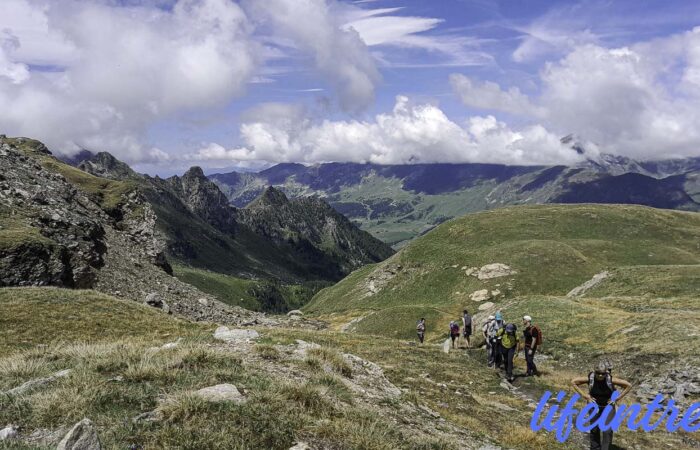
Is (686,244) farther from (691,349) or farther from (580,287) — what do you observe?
(691,349)

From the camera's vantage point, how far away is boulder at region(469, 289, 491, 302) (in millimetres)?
79625

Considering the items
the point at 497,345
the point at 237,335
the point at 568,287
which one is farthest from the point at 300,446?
the point at 568,287

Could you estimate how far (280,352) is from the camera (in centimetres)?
1800

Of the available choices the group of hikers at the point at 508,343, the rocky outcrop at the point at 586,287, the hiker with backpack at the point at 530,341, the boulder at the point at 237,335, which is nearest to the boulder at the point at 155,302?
the boulder at the point at 237,335

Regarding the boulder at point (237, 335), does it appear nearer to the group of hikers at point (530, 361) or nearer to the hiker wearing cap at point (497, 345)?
the group of hikers at point (530, 361)

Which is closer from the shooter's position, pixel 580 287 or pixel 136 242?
pixel 580 287

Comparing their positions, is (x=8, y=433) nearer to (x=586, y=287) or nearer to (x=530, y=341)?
(x=530, y=341)

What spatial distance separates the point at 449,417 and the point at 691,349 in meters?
20.4

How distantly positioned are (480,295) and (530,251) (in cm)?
1687

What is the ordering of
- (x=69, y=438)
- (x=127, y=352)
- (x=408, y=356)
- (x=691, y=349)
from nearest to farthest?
(x=69, y=438) < (x=127, y=352) < (x=691, y=349) < (x=408, y=356)

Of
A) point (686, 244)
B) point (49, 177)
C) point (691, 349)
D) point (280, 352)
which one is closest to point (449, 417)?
point (280, 352)

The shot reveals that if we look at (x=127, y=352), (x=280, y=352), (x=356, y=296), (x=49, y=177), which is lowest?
(x=356, y=296)

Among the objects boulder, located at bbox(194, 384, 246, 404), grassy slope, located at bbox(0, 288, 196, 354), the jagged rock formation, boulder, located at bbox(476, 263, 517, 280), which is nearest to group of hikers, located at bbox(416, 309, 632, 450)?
boulder, located at bbox(194, 384, 246, 404)

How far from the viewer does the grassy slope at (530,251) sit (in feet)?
270
